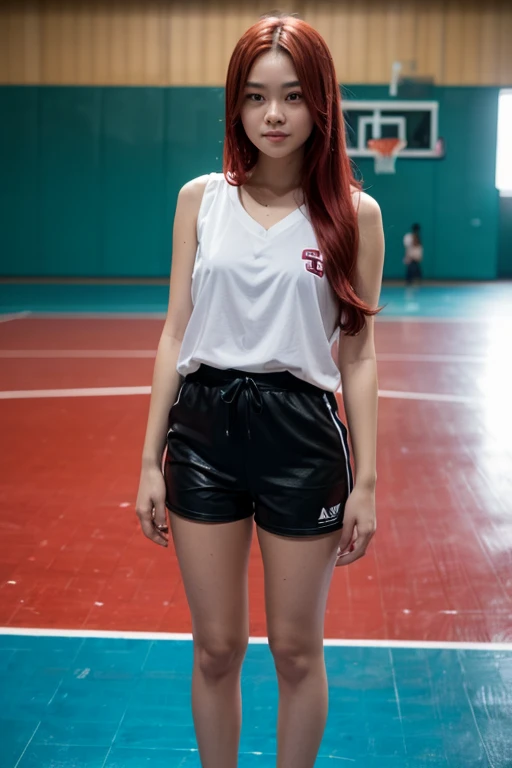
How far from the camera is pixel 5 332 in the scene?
11.8 m

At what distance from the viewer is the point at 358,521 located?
2.17m

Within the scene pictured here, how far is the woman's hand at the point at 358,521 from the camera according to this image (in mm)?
2166

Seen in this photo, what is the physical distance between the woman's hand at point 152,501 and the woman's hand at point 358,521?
0.40 m

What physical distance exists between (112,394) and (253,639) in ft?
15.4

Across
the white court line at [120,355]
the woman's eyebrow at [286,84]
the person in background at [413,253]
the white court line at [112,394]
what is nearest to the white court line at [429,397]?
the white court line at [112,394]

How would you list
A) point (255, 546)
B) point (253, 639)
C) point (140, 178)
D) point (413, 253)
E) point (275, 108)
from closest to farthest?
1. point (275, 108)
2. point (253, 639)
3. point (255, 546)
4. point (413, 253)
5. point (140, 178)

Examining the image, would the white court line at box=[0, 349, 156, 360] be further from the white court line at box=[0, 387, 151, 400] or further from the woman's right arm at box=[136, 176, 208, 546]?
the woman's right arm at box=[136, 176, 208, 546]

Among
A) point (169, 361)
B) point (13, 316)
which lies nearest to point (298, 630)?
point (169, 361)

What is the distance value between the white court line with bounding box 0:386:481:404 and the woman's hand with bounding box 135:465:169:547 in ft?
19.2

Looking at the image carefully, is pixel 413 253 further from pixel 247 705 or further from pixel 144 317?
pixel 247 705

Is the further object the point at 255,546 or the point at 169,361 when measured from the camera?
the point at 255,546

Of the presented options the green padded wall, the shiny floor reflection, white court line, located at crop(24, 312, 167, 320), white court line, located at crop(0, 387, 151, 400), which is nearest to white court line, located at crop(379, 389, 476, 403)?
white court line, located at crop(0, 387, 151, 400)

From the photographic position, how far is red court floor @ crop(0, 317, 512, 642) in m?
3.79

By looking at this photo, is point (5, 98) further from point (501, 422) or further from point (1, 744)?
point (1, 744)
